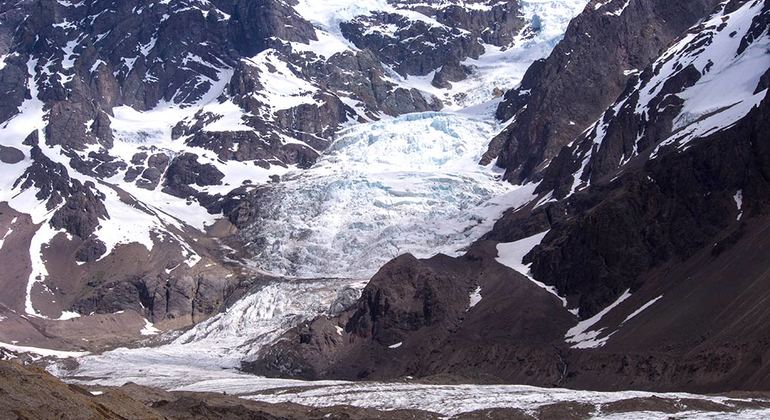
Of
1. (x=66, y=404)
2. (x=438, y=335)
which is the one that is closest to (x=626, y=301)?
(x=438, y=335)

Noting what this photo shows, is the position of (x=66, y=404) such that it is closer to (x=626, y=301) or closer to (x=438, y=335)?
(x=626, y=301)

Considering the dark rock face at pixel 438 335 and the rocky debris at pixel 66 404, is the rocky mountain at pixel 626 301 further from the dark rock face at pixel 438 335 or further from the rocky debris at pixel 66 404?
the rocky debris at pixel 66 404

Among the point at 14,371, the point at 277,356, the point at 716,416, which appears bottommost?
the point at 277,356

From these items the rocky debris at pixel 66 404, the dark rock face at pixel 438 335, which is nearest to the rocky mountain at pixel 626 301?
the dark rock face at pixel 438 335

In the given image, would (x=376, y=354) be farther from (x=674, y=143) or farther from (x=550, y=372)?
(x=674, y=143)

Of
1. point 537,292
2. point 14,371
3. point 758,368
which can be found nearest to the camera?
point 14,371

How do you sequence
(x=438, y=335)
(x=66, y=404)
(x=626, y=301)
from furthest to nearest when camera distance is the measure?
(x=438, y=335)
(x=626, y=301)
(x=66, y=404)

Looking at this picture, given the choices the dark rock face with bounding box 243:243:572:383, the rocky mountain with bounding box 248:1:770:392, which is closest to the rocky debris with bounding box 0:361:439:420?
the rocky mountain with bounding box 248:1:770:392

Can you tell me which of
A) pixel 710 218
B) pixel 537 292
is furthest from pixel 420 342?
pixel 710 218

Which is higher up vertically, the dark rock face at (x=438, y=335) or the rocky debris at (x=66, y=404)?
the rocky debris at (x=66, y=404)

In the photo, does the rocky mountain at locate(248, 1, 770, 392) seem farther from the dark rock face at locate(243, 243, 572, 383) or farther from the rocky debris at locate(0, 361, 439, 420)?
the rocky debris at locate(0, 361, 439, 420)

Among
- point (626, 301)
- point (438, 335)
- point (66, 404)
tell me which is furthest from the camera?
point (438, 335)
